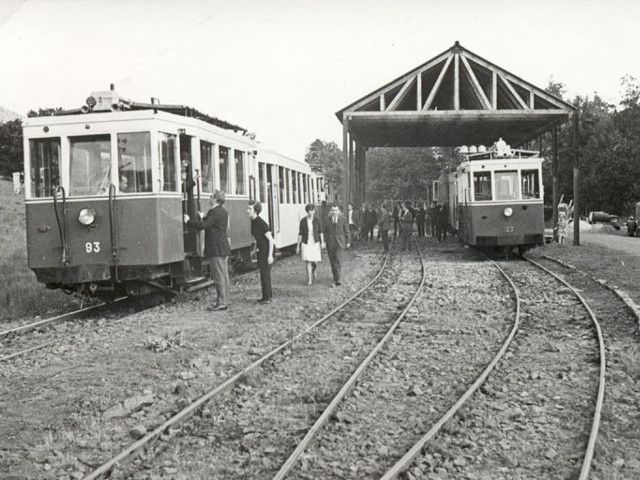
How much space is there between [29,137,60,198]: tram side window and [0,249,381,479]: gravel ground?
207cm

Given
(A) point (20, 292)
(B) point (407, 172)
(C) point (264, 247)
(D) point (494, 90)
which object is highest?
(B) point (407, 172)

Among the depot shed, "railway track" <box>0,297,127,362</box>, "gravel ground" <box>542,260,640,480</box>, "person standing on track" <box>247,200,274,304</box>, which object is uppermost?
the depot shed

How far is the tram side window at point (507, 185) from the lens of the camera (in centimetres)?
1888

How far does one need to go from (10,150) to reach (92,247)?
38179 mm

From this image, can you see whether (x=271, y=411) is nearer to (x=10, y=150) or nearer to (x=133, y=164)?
(x=133, y=164)

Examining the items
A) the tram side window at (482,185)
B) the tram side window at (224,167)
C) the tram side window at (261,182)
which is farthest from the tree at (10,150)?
the tram side window at (224,167)

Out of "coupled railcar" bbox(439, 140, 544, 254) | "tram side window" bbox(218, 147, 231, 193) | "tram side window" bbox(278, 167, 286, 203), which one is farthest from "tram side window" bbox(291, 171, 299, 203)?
"tram side window" bbox(218, 147, 231, 193)

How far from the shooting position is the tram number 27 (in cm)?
997

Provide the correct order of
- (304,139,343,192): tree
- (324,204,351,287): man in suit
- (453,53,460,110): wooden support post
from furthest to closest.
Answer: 1. (304,139,343,192): tree
2. (453,53,460,110): wooden support post
3. (324,204,351,287): man in suit

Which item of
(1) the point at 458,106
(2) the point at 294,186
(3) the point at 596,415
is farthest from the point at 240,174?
(1) the point at 458,106

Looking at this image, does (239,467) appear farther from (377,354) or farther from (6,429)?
(377,354)

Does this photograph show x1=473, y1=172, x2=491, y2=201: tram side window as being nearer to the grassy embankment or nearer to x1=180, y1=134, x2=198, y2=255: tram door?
x1=180, y1=134, x2=198, y2=255: tram door

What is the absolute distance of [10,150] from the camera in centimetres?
4400

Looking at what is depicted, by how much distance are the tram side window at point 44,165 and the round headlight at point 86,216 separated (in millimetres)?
614
